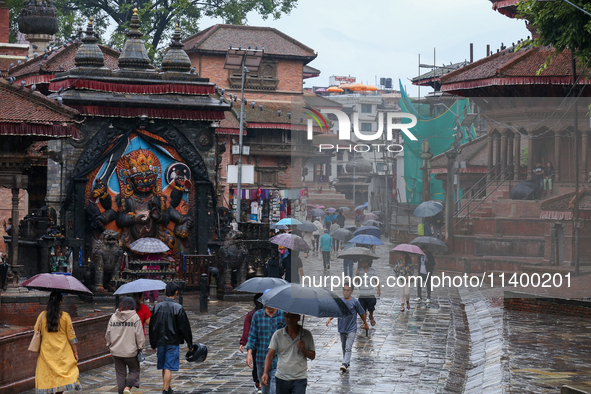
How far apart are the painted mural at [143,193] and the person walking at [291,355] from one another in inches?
572

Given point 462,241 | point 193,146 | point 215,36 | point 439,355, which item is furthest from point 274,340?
point 215,36

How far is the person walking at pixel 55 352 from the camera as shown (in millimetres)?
10680

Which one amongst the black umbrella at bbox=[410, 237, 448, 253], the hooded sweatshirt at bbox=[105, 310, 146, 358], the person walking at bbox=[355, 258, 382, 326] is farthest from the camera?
the black umbrella at bbox=[410, 237, 448, 253]

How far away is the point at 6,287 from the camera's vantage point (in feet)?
54.6

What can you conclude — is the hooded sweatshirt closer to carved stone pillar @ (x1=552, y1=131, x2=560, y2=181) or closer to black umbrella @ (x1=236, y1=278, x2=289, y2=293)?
black umbrella @ (x1=236, y1=278, x2=289, y2=293)

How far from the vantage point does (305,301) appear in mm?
9562

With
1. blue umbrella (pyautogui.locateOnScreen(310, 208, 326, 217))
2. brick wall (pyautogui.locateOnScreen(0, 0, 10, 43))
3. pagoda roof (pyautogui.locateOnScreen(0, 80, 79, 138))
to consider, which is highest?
brick wall (pyautogui.locateOnScreen(0, 0, 10, 43))

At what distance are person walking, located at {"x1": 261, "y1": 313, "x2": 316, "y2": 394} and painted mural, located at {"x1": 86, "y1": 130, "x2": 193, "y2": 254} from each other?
47.7ft

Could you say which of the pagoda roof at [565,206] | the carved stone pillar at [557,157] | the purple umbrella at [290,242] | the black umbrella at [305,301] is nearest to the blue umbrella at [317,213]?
the carved stone pillar at [557,157]

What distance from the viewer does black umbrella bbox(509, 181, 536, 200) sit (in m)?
28.5

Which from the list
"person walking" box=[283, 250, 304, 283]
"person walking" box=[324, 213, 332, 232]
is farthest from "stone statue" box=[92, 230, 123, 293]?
"person walking" box=[324, 213, 332, 232]

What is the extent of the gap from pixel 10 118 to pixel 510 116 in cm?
1842

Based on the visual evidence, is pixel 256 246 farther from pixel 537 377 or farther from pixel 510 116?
pixel 537 377

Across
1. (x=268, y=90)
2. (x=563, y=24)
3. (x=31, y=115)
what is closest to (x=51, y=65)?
(x=31, y=115)
